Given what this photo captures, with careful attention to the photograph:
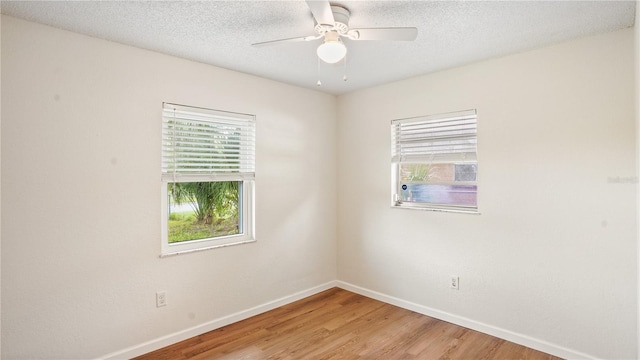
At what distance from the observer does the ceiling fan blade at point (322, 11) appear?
1.62 m

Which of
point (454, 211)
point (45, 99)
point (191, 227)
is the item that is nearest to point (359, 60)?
point (454, 211)

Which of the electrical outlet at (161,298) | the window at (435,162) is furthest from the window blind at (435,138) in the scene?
the electrical outlet at (161,298)

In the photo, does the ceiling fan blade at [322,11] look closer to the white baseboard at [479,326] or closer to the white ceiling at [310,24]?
the white ceiling at [310,24]

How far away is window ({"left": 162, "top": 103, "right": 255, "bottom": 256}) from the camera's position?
2842 millimetres

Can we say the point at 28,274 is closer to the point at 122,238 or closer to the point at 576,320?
the point at 122,238

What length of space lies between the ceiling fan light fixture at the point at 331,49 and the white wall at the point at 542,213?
1.71m

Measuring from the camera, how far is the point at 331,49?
1.85m

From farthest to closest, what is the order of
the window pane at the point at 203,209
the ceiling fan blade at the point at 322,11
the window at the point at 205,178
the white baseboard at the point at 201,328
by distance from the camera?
the window pane at the point at 203,209, the window at the point at 205,178, the white baseboard at the point at 201,328, the ceiling fan blade at the point at 322,11

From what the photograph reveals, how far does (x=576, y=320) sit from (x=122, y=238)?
3488 mm

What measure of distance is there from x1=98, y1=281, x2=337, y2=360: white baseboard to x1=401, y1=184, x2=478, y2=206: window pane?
5.14 ft

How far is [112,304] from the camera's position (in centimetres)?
251

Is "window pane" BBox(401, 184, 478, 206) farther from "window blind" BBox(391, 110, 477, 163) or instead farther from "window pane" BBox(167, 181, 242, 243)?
"window pane" BBox(167, 181, 242, 243)

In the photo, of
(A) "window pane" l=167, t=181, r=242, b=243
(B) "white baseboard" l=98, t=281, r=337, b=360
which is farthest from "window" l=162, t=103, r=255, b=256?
(B) "white baseboard" l=98, t=281, r=337, b=360

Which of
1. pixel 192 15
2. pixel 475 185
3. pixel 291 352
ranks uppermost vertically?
pixel 192 15
